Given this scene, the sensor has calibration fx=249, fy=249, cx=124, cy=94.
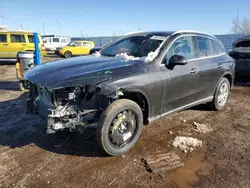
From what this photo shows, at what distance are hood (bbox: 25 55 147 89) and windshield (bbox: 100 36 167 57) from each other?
41 centimetres

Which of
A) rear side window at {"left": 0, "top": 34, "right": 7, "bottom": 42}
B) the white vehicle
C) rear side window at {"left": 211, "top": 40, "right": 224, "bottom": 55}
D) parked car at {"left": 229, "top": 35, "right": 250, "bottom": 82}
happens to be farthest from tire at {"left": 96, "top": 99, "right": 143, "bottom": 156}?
the white vehicle

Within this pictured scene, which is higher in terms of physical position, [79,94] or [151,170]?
[79,94]

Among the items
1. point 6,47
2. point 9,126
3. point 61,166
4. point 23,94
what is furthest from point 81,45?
point 61,166

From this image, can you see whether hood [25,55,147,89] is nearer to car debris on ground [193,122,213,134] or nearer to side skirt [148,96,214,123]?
side skirt [148,96,214,123]

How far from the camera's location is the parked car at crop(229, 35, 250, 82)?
8469 millimetres

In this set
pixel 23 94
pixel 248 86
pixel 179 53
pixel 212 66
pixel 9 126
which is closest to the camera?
pixel 179 53

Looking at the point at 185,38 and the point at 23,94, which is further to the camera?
the point at 23,94

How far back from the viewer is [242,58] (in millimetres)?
8602

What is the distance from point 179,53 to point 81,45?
21.0m

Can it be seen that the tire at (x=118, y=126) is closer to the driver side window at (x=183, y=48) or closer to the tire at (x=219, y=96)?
the driver side window at (x=183, y=48)

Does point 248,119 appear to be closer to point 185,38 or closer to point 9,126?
point 185,38

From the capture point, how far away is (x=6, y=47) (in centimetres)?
1542

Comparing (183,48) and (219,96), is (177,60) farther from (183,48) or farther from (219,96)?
(219,96)

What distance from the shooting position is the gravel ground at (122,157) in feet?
10.1
